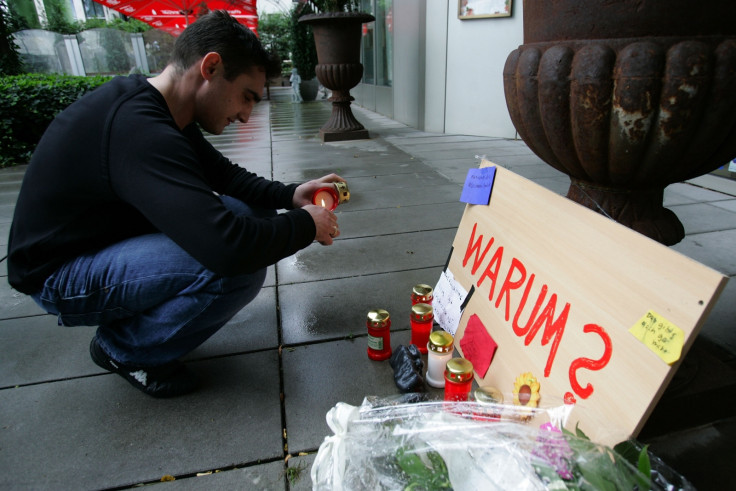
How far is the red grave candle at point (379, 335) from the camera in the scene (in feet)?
5.64

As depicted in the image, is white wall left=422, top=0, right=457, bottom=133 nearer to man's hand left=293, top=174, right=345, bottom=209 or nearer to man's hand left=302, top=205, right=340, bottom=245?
man's hand left=293, top=174, right=345, bottom=209

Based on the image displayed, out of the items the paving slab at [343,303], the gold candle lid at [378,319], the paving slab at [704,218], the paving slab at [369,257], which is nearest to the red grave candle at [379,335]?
the gold candle lid at [378,319]

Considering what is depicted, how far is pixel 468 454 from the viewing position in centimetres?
94

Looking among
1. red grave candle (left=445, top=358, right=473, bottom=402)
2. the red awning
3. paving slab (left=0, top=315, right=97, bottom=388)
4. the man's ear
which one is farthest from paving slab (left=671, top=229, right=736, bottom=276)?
the red awning

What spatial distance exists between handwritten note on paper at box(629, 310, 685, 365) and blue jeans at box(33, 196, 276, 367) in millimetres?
1194

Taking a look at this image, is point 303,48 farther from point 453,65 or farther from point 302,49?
point 453,65

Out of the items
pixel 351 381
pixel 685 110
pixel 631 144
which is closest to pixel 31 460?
pixel 351 381

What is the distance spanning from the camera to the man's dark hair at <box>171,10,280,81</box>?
147 cm

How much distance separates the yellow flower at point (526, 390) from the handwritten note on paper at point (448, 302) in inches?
17.5

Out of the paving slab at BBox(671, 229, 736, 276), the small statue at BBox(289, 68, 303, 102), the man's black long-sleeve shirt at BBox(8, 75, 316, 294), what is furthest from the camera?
the small statue at BBox(289, 68, 303, 102)

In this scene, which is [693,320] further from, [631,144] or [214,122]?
[214,122]

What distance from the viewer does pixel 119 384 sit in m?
1.75

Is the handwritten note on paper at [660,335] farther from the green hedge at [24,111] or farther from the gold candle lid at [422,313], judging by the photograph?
the green hedge at [24,111]

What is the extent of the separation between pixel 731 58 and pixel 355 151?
16.2 feet
